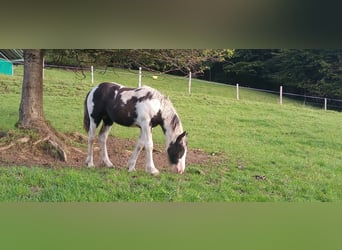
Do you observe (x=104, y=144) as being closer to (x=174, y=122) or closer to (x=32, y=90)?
(x=174, y=122)

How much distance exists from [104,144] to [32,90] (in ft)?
3.88

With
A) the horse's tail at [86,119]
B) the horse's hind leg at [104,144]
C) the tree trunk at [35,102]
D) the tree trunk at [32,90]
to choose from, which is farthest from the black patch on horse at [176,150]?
the tree trunk at [32,90]

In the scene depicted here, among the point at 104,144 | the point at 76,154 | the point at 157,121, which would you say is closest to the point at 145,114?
the point at 157,121

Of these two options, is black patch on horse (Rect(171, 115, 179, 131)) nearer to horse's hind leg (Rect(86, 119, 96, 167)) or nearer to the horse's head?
the horse's head

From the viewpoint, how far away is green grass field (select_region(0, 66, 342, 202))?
4832 millimetres

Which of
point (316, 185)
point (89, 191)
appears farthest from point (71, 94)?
point (316, 185)

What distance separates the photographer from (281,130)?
5.45 meters

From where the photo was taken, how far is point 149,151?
515 centimetres

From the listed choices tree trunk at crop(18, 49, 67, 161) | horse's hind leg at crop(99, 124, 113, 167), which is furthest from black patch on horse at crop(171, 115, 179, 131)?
tree trunk at crop(18, 49, 67, 161)

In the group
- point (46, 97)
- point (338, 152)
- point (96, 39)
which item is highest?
point (96, 39)

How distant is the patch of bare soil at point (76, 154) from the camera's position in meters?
5.27

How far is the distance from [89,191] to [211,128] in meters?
1.60

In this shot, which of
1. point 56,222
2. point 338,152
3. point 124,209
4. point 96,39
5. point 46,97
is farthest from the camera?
point 46,97

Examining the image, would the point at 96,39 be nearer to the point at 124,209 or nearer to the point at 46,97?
the point at 46,97
